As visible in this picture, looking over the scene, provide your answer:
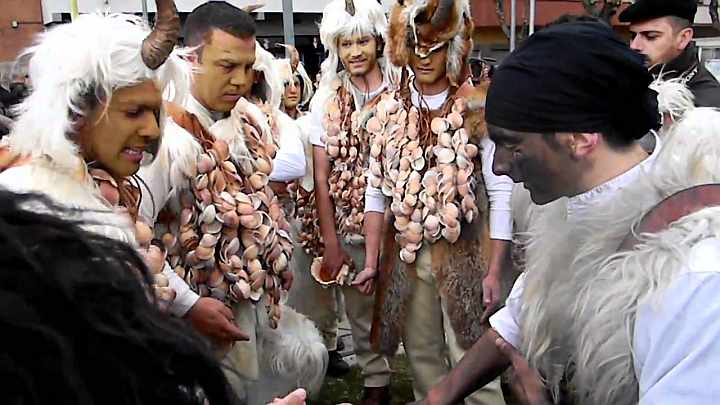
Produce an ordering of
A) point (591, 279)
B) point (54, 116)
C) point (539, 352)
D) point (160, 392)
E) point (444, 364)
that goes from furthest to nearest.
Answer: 1. point (444, 364)
2. point (54, 116)
3. point (539, 352)
4. point (591, 279)
5. point (160, 392)

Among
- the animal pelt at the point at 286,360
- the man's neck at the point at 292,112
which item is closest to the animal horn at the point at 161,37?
the animal pelt at the point at 286,360

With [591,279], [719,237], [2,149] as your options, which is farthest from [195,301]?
[719,237]

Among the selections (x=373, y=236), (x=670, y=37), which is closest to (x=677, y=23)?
(x=670, y=37)

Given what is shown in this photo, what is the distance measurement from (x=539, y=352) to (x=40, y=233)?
3.64 ft

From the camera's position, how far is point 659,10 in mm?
3406

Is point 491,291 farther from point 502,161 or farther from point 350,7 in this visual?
point 350,7

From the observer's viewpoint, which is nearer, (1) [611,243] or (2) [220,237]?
(1) [611,243]

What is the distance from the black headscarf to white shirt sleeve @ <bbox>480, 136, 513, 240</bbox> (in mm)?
1387

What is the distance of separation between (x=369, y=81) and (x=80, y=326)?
317cm

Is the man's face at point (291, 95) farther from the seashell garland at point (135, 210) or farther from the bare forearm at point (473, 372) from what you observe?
the bare forearm at point (473, 372)

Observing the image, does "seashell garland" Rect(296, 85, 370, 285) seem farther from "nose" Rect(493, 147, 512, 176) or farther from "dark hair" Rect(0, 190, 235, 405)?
"dark hair" Rect(0, 190, 235, 405)

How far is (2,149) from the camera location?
1.93 m

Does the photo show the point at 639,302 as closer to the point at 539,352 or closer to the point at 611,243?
the point at 611,243

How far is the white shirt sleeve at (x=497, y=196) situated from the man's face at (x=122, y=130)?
1315mm
